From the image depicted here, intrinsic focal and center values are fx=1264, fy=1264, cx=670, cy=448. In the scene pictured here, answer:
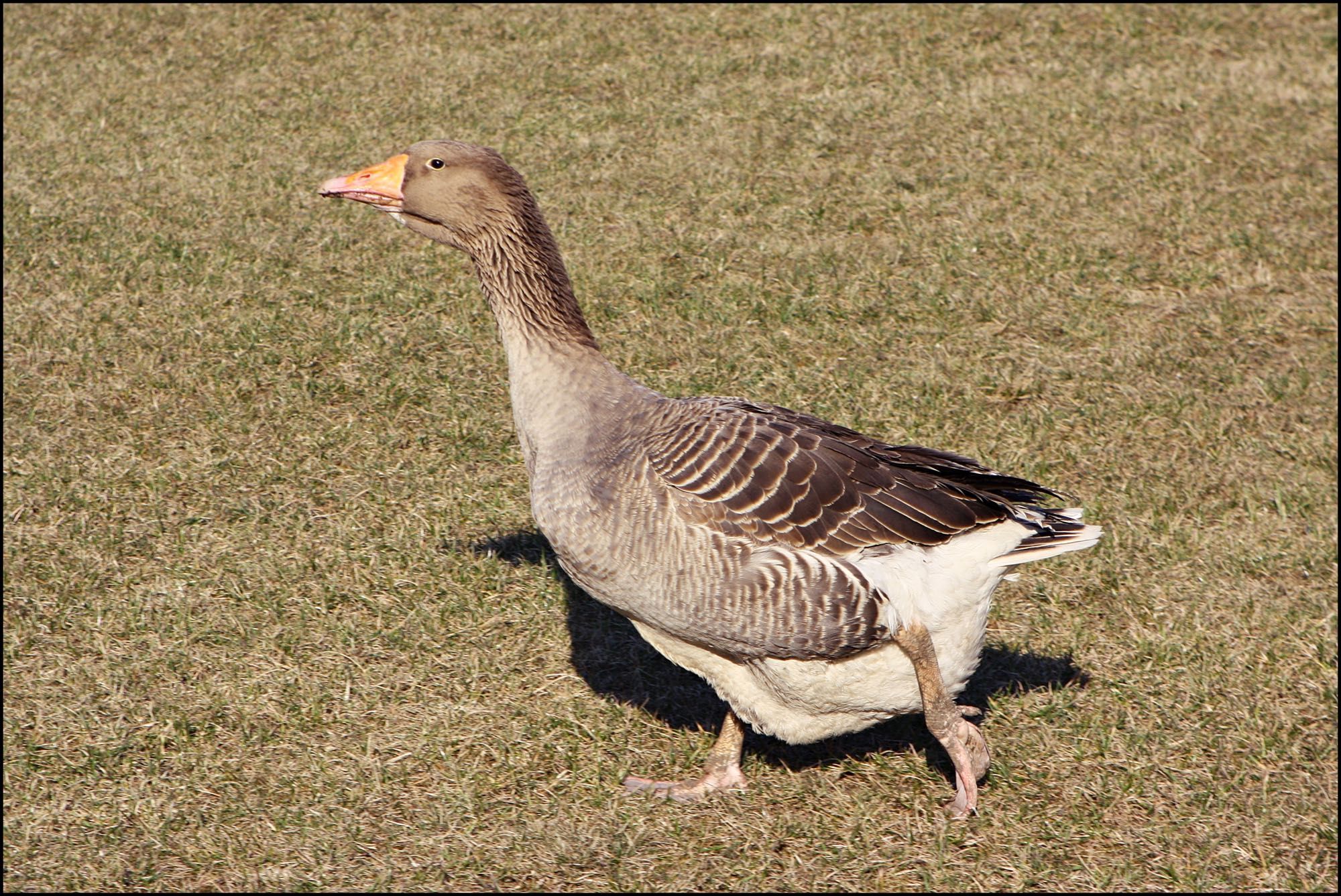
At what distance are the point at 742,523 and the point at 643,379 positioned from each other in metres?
3.42

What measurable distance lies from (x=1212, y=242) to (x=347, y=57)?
7.70 meters

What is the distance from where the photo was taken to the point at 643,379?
25.2 feet

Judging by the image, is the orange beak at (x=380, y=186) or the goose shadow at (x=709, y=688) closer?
the orange beak at (x=380, y=186)

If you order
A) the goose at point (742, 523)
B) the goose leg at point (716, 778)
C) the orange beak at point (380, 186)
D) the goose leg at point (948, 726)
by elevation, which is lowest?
→ the goose leg at point (716, 778)

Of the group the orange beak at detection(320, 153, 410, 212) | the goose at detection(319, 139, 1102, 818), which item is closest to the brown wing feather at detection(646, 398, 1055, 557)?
the goose at detection(319, 139, 1102, 818)

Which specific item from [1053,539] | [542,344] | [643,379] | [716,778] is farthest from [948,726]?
[643,379]

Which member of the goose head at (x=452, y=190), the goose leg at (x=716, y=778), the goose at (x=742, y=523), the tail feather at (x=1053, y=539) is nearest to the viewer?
the goose at (x=742, y=523)

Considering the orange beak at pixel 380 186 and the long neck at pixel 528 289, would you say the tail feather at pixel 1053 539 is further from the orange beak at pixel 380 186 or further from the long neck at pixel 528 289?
the orange beak at pixel 380 186

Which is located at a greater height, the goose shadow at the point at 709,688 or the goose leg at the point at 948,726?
the goose leg at the point at 948,726

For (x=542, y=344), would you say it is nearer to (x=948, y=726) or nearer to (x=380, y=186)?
(x=380, y=186)

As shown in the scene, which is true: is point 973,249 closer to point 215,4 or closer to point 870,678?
point 870,678

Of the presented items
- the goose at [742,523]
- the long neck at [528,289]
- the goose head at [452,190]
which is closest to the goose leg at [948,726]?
the goose at [742,523]

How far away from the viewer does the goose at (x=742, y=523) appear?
14.2ft

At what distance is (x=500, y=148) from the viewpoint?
10.5 m
